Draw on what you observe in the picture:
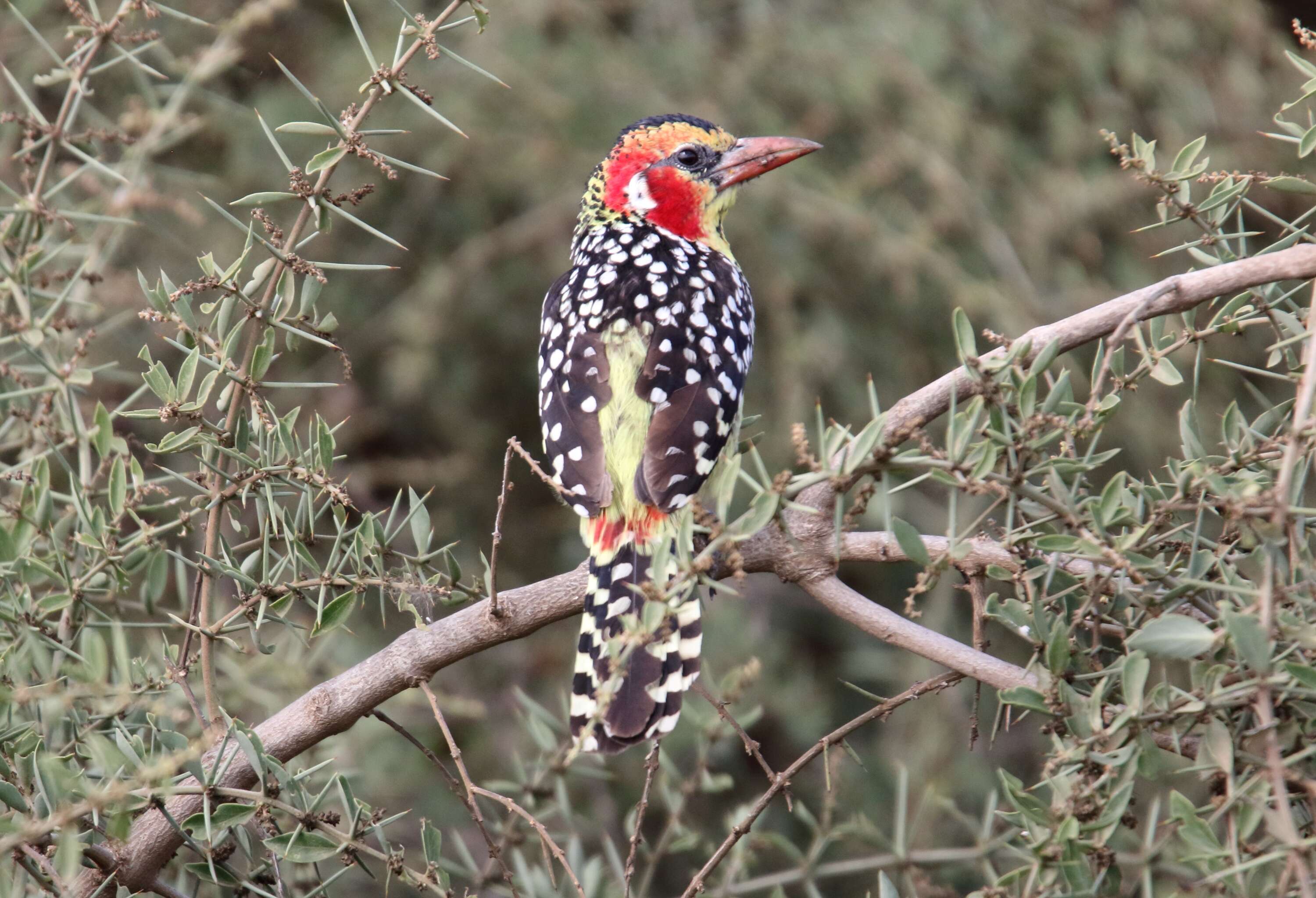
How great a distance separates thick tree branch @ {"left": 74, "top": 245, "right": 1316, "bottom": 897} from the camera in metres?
1.96

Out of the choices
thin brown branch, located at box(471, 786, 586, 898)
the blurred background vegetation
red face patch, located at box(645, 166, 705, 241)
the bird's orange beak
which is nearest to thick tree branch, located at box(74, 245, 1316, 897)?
thin brown branch, located at box(471, 786, 586, 898)

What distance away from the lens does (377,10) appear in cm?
545

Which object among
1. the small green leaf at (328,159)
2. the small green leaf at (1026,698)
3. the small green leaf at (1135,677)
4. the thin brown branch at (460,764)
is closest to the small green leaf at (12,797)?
the thin brown branch at (460,764)

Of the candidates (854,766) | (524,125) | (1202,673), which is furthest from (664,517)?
(524,125)

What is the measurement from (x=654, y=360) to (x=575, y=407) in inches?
9.3

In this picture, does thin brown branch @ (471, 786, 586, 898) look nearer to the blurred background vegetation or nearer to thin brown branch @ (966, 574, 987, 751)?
thin brown branch @ (966, 574, 987, 751)

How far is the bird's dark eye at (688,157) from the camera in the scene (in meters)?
4.18

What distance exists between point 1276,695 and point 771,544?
1008 mm

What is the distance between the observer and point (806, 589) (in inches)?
93.2

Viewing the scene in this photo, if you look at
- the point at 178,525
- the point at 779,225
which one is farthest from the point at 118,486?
the point at 779,225

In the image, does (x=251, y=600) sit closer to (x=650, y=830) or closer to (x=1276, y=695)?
(x=1276, y=695)

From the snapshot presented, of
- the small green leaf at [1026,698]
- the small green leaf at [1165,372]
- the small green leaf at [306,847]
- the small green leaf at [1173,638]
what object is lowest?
the small green leaf at [306,847]

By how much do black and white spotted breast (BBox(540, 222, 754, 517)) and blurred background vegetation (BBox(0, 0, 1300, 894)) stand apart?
1303 millimetres

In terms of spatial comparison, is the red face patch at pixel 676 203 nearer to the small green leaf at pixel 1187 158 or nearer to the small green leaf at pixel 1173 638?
the small green leaf at pixel 1187 158
